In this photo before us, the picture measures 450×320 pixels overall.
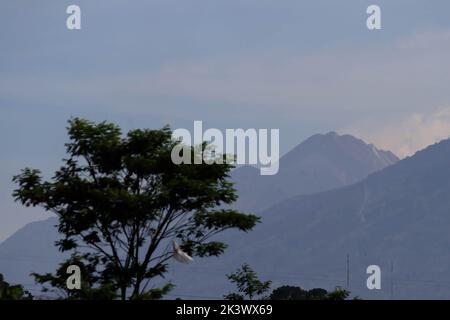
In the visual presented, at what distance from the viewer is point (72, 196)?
147ft

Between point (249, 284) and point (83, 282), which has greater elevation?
point (249, 284)

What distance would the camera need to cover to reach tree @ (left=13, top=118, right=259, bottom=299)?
43.5 meters

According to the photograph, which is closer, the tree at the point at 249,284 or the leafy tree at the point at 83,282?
the leafy tree at the point at 83,282

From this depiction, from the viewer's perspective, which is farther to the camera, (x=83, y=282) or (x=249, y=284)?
(x=249, y=284)

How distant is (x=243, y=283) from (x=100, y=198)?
838 centimetres

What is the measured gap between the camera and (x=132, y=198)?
43.1 meters

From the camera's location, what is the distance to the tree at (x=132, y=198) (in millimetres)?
43469

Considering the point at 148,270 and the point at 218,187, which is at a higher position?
the point at 218,187
